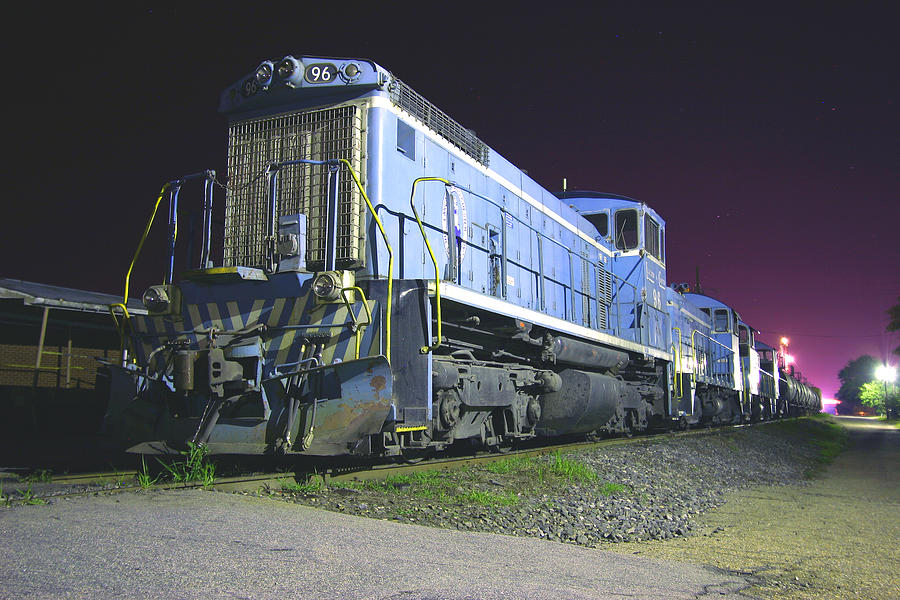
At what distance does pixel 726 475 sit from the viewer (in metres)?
8.47

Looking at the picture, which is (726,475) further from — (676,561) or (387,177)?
(387,177)

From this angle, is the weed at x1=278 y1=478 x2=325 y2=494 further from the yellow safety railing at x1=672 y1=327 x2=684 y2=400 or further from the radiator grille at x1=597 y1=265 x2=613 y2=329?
the yellow safety railing at x1=672 y1=327 x2=684 y2=400

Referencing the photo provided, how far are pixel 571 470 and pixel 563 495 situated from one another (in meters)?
0.99

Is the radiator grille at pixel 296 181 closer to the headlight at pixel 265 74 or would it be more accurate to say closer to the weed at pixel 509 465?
the headlight at pixel 265 74

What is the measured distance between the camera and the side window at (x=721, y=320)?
2211cm

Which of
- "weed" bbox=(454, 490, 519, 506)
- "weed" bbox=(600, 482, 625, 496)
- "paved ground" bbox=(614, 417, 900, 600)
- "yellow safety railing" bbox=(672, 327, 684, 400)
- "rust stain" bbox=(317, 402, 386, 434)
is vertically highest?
"yellow safety railing" bbox=(672, 327, 684, 400)

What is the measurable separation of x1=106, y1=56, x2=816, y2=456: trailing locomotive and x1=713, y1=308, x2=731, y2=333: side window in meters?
15.0

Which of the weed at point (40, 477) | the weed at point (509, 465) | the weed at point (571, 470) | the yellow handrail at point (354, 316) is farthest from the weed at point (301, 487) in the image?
the weed at point (571, 470)

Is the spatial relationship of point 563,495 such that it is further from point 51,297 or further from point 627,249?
point 51,297

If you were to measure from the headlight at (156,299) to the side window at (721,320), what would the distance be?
1942 centimetres

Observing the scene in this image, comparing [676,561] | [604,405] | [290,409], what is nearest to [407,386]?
[290,409]

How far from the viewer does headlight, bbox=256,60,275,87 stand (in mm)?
6239

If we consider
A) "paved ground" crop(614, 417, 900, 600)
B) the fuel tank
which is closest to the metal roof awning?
the fuel tank

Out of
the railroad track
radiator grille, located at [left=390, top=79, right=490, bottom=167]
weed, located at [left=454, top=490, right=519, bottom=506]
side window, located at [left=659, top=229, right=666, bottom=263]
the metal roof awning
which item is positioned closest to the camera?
the railroad track
